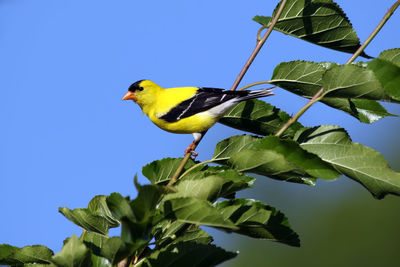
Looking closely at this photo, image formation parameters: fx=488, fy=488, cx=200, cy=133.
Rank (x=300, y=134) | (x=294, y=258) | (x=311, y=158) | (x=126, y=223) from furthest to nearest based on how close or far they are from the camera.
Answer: (x=294, y=258) → (x=300, y=134) → (x=311, y=158) → (x=126, y=223)

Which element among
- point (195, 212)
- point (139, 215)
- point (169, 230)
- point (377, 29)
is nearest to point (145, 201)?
point (139, 215)

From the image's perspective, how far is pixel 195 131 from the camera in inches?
195

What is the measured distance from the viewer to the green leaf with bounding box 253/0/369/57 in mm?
2643

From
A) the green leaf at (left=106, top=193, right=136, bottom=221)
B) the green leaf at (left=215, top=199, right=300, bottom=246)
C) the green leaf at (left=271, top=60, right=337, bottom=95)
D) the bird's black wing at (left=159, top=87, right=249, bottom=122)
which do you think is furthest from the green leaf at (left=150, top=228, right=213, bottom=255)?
the bird's black wing at (left=159, top=87, right=249, bottom=122)

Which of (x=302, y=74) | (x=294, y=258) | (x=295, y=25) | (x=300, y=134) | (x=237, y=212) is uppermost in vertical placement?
(x=295, y=25)

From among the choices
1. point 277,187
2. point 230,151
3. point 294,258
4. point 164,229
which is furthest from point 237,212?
point 277,187

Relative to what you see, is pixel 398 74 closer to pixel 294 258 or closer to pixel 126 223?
pixel 126 223

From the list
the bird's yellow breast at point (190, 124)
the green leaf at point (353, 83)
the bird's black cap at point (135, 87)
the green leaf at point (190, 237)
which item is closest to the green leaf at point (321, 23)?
the green leaf at point (353, 83)

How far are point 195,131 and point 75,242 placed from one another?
10.9 feet

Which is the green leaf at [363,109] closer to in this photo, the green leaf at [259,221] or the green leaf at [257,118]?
the green leaf at [257,118]

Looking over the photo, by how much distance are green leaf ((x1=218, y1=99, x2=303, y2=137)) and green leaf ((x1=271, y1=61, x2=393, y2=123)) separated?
0.15m

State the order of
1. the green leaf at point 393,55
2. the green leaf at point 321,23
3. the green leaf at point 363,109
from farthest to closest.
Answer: the green leaf at point 321,23
the green leaf at point 363,109
the green leaf at point 393,55

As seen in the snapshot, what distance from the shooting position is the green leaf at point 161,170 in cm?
234

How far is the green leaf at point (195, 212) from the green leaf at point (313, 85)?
36.4 inches
